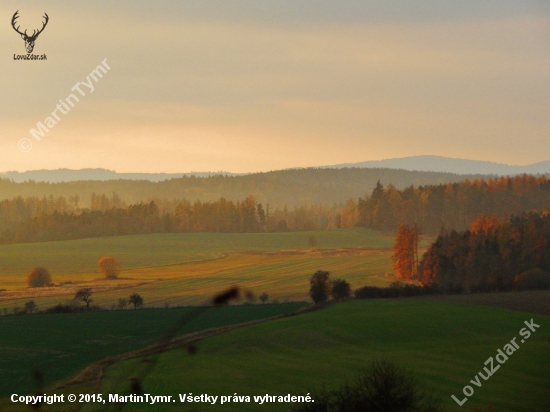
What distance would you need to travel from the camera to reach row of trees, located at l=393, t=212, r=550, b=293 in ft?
197

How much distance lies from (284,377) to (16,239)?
305 ft

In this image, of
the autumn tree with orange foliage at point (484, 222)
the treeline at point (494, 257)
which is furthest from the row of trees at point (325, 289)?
the autumn tree with orange foliage at point (484, 222)

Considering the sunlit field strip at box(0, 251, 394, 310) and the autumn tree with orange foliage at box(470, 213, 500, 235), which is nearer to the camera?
the sunlit field strip at box(0, 251, 394, 310)

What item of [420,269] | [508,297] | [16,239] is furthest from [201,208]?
[508,297]

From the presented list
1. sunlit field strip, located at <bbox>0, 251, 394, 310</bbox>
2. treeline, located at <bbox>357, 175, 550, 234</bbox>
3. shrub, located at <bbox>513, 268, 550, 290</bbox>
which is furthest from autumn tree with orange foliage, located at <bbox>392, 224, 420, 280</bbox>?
treeline, located at <bbox>357, 175, 550, 234</bbox>

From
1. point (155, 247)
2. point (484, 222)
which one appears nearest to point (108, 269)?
point (155, 247)

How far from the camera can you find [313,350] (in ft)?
104

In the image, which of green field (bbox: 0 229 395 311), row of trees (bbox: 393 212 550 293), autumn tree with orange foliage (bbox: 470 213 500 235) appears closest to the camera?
row of trees (bbox: 393 212 550 293)

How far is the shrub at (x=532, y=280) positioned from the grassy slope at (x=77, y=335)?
21953 mm

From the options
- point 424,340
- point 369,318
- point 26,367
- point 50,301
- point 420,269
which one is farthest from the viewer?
point 420,269

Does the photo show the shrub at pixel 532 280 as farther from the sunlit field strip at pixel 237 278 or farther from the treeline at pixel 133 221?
the treeline at pixel 133 221

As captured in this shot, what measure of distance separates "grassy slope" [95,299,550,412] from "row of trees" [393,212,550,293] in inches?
654

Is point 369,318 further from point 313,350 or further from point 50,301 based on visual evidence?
point 50,301

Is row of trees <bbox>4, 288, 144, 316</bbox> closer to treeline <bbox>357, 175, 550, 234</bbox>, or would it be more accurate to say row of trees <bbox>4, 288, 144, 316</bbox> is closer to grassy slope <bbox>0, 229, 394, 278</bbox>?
grassy slope <bbox>0, 229, 394, 278</bbox>
